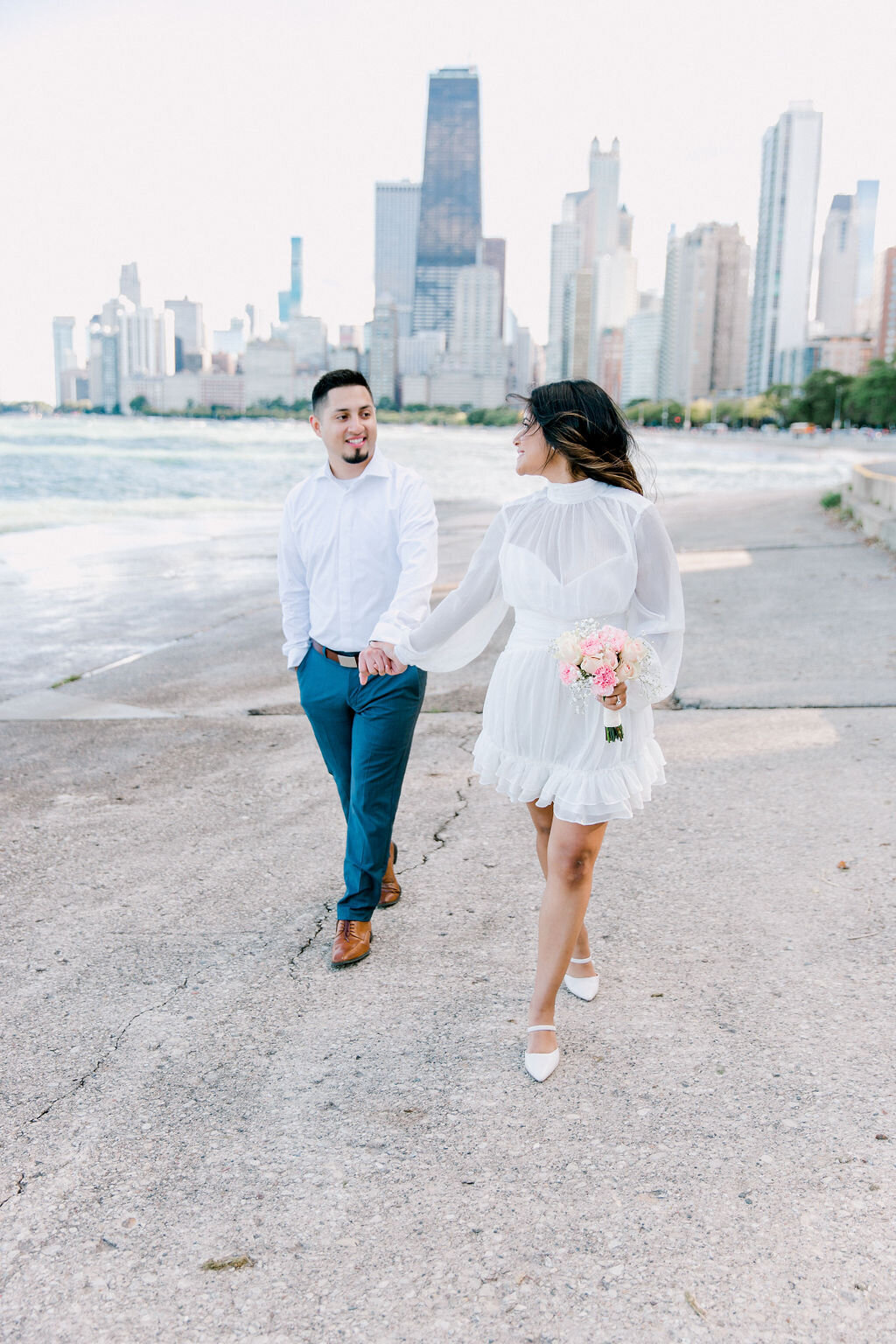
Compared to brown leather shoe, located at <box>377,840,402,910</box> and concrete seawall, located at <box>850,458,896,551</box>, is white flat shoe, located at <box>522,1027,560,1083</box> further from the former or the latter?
concrete seawall, located at <box>850,458,896,551</box>

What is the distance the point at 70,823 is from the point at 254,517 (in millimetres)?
20690

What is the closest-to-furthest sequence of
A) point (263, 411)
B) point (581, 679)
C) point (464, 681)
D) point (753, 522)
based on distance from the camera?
point (581, 679) → point (464, 681) → point (753, 522) → point (263, 411)

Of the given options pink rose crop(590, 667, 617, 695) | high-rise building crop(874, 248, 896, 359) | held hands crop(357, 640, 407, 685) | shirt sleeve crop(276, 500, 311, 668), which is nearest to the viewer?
pink rose crop(590, 667, 617, 695)

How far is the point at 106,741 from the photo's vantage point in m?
6.46

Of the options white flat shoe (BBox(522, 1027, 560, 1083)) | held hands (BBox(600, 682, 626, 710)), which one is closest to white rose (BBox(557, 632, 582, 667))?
held hands (BBox(600, 682, 626, 710))

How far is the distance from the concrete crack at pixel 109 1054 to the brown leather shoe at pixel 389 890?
0.84 metres

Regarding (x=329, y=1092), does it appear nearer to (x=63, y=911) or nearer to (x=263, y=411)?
(x=63, y=911)

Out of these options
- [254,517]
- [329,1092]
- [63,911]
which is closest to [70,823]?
[63,911]

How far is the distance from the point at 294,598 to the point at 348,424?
647 mm

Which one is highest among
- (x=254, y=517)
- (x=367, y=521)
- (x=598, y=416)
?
(x=598, y=416)

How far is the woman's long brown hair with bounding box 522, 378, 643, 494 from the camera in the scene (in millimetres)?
2973

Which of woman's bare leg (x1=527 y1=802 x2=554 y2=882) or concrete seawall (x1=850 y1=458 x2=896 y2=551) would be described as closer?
woman's bare leg (x1=527 y1=802 x2=554 y2=882)

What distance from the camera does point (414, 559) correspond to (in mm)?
3820

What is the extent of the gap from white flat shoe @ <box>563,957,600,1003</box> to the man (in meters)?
0.71
